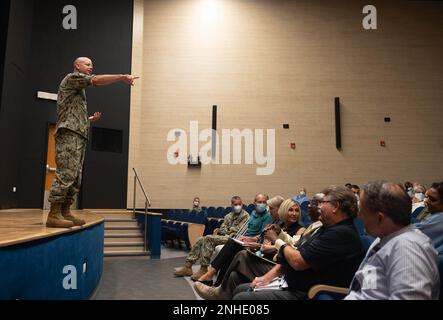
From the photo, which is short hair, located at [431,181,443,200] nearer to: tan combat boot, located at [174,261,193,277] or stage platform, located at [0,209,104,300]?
stage platform, located at [0,209,104,300]

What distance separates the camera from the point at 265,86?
389 inches

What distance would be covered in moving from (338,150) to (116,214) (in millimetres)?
5652

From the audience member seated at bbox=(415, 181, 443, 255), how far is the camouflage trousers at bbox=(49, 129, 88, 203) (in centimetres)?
247

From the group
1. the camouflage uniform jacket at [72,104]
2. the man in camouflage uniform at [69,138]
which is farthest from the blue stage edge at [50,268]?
the camouflage uniform jacket at [72,104]

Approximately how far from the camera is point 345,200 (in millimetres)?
2062

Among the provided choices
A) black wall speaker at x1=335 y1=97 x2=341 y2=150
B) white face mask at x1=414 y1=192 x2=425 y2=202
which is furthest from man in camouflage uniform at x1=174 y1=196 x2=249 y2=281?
black wall speaker at x1=335 y1=97 x2=341 y2=150

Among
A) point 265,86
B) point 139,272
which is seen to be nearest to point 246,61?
point 265,86

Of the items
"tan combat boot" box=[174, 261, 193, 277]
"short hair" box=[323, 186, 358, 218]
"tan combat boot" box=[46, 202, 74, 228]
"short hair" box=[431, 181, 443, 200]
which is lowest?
"tan combat boot" box=[174, 261, 193, 277]

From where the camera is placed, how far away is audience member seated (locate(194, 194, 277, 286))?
3.47 meters

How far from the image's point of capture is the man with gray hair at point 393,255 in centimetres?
131

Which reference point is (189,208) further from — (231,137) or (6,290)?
(6,290)

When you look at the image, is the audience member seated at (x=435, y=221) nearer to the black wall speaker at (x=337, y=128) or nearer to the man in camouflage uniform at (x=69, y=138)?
the man in camouflage uniform at (x=69, y=138)

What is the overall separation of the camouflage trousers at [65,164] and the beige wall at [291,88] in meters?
6.44

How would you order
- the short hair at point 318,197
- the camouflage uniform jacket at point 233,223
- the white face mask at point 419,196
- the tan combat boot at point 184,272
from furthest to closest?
the white face mask at point 419,196, the camouflage uniform jacket at point 233,223, the tan combat boot at point 184,272, the short hair at point 318,197
